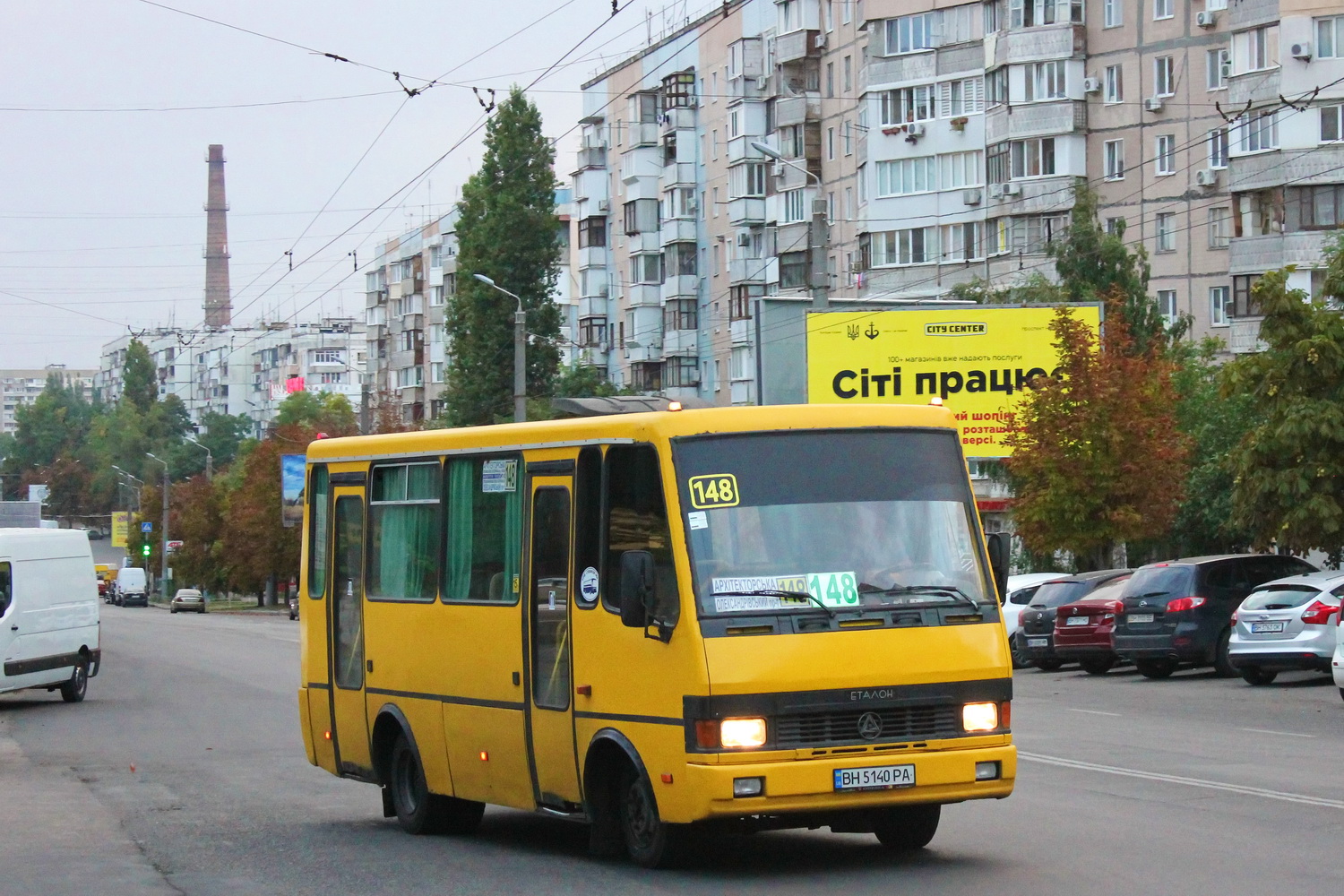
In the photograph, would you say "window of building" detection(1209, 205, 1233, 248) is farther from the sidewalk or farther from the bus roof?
the bus roof

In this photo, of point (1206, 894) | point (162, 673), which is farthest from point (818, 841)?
point (162, 673)

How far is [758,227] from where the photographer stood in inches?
3046

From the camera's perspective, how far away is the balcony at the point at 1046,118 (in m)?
64.9

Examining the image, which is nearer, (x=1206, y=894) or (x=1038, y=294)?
(x=1206, y=894)

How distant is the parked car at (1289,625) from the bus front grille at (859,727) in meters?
15.7

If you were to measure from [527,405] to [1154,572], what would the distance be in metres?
49.3

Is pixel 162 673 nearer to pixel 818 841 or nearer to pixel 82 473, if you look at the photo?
pixel 818 841

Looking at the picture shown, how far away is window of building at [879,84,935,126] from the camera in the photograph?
69062 millimetres

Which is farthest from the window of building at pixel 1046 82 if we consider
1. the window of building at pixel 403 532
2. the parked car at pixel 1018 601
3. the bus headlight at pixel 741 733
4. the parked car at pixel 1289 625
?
the bus headlight at pixel 741 733

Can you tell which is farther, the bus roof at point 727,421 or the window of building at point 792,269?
the window of building at point 792,269

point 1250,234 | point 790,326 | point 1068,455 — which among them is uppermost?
point 1250,234

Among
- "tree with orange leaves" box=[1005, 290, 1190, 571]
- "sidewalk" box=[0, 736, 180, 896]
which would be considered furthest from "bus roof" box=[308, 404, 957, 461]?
"tree with orange leaves" box=[1005, 290, 1190, 571]

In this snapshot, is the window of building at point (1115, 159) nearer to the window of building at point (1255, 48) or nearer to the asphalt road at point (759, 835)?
the window of building at point (1255, 48)

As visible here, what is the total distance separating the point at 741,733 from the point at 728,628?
19.5 inches
